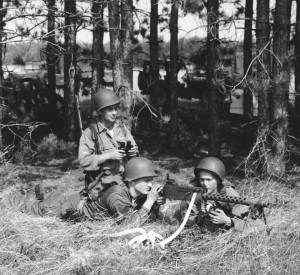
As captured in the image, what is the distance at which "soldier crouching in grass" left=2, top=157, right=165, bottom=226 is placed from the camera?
552 centimetres

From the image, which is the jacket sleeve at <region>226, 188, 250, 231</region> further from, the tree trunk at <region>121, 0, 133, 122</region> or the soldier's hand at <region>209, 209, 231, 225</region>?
the tree trunk at <region>121, 0, 133, 122</region>

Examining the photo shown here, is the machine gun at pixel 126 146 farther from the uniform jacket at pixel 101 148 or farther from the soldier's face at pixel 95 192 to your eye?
the soldier's face at pixel 95 192

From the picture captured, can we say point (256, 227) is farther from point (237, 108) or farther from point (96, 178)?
point (237, 108)

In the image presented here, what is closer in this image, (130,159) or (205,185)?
(205,185)

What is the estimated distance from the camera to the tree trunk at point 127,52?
895cm

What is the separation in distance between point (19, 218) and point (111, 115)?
1504 millimetres

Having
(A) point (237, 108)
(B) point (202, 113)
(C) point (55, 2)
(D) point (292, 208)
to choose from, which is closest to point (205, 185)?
(D) point (292, 208)

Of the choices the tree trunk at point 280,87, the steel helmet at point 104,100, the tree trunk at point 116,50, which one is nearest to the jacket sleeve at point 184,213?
the steel helmet at point 104,100

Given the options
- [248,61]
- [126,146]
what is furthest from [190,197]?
[248,61]

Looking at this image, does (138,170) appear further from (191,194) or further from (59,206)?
(59,206)

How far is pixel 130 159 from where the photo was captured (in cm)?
591

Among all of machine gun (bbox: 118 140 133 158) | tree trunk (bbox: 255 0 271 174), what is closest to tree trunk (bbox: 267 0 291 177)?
tree trunk (bbox: 255 0 271 174)

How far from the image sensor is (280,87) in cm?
865

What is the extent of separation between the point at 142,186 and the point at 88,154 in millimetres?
798
